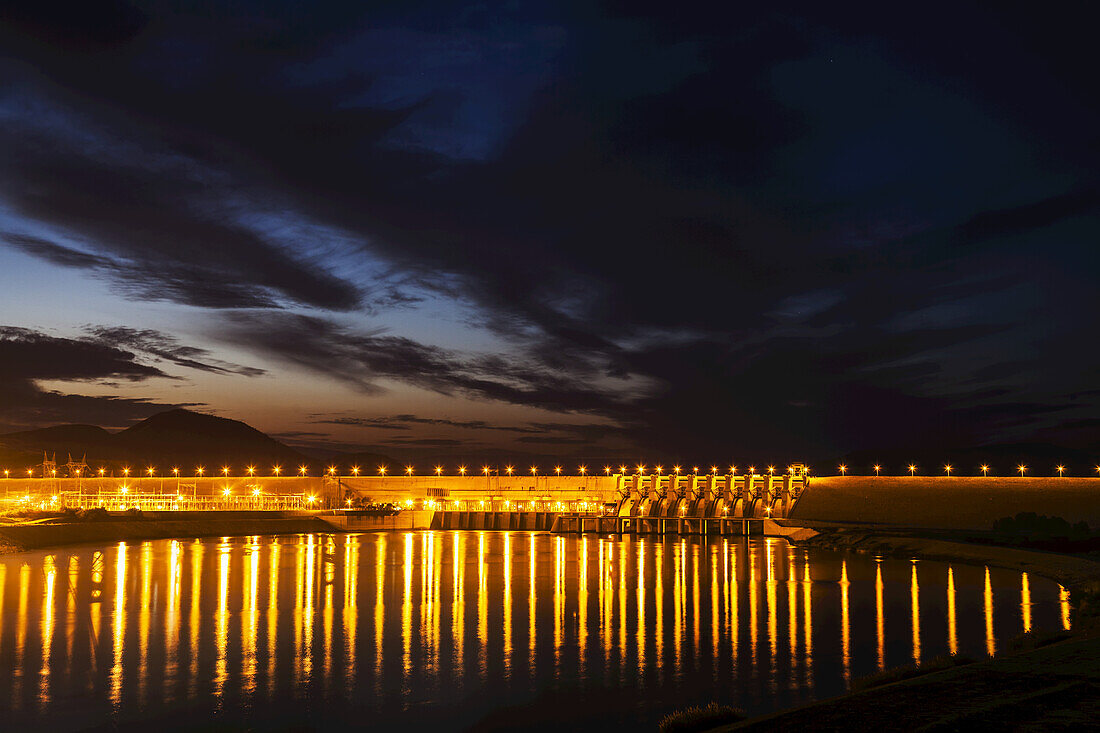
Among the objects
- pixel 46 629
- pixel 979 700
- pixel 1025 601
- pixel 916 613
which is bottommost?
pixel 1025 601

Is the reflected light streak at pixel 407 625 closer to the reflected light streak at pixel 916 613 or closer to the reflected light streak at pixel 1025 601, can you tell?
the reflected light streak at pixel 916 613

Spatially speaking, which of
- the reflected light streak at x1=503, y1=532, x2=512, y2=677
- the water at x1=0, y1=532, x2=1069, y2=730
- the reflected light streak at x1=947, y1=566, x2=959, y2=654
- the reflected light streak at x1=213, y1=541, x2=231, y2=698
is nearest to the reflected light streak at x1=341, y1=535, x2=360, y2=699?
the water at x1=0, y1=532, x2=1069, y2=730

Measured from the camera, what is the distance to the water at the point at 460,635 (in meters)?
24.3

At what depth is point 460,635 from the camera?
3506 centimetres

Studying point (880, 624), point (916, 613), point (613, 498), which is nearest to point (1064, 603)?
point (916, 613)

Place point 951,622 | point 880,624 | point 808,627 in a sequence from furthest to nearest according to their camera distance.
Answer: point 880,624, point 951,622, point 808,627

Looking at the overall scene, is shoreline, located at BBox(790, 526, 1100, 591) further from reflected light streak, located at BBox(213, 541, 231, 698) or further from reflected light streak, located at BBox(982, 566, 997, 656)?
reflected light streak, located at BBox(213, 541, 231, 698)

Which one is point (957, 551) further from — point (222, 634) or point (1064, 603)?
point (222, 634)

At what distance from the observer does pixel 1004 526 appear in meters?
90.5

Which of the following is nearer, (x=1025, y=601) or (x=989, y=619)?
(x=989, y=619)

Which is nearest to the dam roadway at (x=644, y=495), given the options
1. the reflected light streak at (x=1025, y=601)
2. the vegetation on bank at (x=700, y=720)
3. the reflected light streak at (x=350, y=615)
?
the reflected light streak at (x=1025, y=601)

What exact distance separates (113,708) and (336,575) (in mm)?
33500

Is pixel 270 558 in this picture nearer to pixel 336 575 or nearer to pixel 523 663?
pixel 336 575

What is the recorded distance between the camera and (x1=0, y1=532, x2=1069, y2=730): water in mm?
24266
